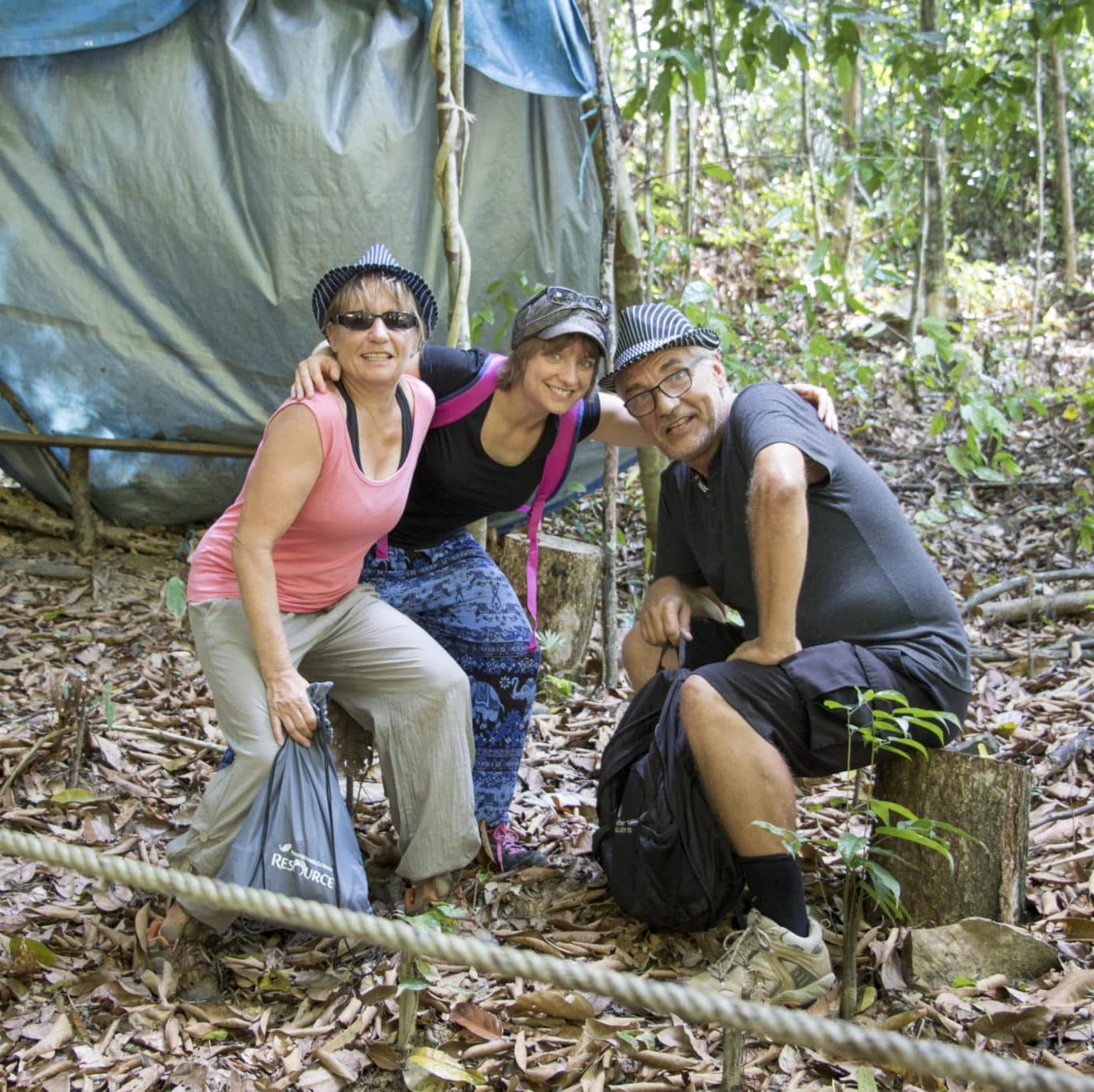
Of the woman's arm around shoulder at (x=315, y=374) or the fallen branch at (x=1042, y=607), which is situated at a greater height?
the woman's arm around shoulder at (x=315, y=374)

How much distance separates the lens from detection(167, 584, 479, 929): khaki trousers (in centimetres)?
304

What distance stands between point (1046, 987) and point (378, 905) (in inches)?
70.2

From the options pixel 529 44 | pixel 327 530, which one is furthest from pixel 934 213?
pixel 327 530

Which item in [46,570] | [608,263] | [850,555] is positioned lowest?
[46,570]

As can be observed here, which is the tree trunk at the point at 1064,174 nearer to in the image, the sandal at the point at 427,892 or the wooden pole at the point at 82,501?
the wooden pole at the point at 82,501

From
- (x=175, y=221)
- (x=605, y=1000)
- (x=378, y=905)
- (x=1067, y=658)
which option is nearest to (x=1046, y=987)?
(x=605, y=1000)

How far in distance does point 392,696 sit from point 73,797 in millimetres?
1258

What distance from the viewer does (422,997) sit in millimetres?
2801

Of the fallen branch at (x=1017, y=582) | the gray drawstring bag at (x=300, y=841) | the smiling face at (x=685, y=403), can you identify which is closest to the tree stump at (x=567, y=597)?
the smiling face at (x=685, y=403)

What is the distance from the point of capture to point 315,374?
3023mm

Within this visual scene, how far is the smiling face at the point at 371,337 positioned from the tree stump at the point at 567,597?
1978mm

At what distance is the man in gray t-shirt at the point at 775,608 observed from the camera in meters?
2.83

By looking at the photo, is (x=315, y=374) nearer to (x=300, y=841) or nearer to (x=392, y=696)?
(x=392, y=696)

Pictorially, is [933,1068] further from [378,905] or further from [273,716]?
[378,905]
